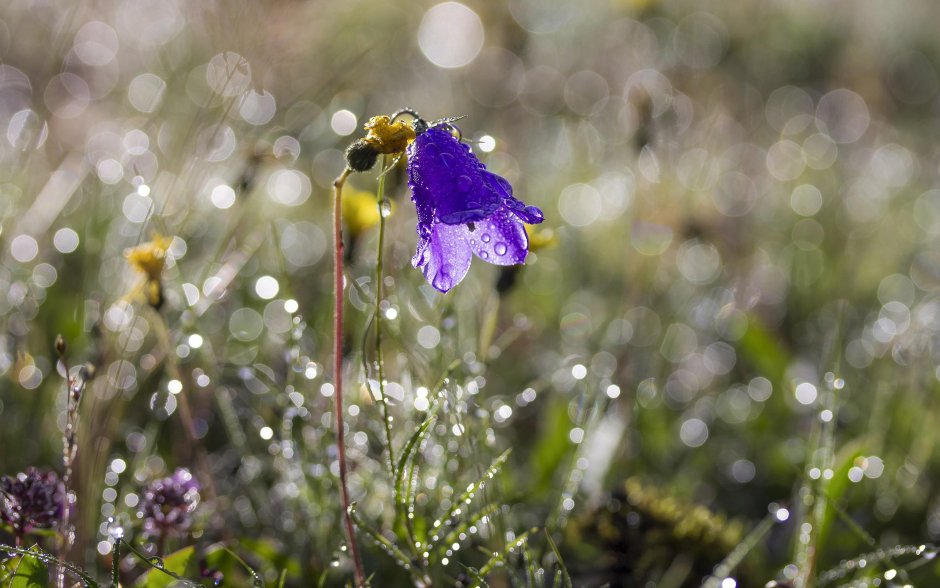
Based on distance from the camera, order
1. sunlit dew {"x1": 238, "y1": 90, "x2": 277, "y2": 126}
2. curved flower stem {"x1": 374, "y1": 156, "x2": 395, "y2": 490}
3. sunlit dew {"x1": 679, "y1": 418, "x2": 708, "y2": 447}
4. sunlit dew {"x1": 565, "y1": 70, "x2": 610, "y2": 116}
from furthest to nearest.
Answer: sunlit dew {"x1": 565, "y1": 70, "x2": 610, "y2": 116}
sunlit dew {"x1": 238, "y1": 90, "x2": 277, "y2": 126}
sunlit dew {"x1": 679, "y1": 418, "x2": 708, "y2": 447}
curved flower stem {"x1": 374, "y1": 156, "x2": 395, "y2": 490}

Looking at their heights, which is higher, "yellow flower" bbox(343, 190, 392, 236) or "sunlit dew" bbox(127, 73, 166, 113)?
"yellow flower" bbox(343, 190, 392, 236)

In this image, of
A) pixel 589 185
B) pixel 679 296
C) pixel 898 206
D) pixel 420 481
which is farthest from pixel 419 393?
pixel 898 206

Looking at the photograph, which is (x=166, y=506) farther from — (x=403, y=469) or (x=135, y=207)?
(x=135, y=207)

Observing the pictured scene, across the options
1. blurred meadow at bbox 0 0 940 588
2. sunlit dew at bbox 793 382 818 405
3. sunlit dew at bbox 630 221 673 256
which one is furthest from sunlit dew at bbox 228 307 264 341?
sunlit dew at bbox 793 382 818 405

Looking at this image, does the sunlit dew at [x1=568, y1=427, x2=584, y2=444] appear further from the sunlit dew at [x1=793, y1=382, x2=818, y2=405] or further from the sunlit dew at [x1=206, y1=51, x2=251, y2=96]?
the sunlit dew at [x1=206, y1=51, x2=251, y2=96]

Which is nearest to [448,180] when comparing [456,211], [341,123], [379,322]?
[456,211]

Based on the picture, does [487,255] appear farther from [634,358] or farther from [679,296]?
[679,296]

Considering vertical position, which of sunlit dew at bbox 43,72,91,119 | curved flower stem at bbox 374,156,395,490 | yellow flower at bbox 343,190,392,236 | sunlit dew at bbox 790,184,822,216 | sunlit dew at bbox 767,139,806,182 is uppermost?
curved flower stem at bbox 374,156,395,490
